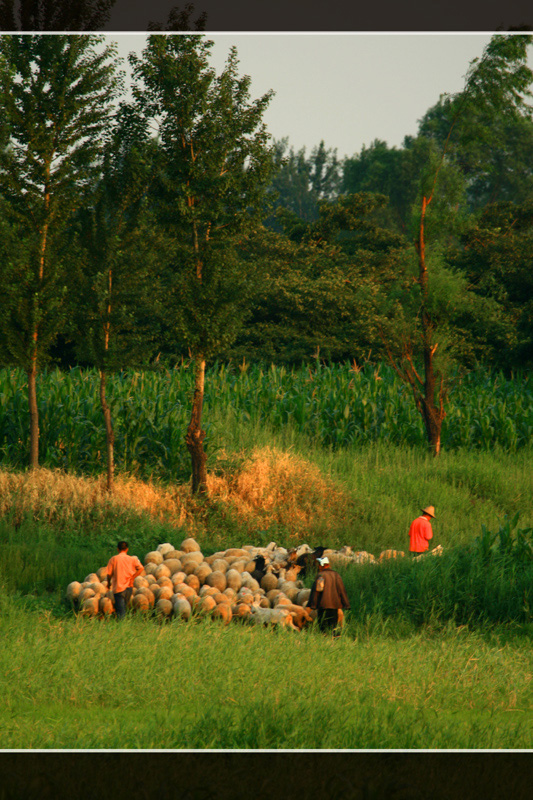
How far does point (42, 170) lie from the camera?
13.8 meters

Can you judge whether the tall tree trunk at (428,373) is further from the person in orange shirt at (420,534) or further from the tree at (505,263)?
the tree at (505,263)

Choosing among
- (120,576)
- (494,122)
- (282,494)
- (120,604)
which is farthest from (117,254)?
(494,122)

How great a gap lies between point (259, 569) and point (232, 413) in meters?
7.83

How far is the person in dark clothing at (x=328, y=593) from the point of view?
9.07 metres

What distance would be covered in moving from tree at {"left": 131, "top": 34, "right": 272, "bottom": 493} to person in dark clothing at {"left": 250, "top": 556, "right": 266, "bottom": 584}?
376 cm

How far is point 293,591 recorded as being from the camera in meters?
10.3

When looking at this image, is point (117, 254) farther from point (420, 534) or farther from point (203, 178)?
point (420, 534)

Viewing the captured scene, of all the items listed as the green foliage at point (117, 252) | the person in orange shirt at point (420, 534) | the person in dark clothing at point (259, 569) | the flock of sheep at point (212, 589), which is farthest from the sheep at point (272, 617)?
the green foliage at point (117, 252)

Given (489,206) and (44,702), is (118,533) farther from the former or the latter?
(489,206)

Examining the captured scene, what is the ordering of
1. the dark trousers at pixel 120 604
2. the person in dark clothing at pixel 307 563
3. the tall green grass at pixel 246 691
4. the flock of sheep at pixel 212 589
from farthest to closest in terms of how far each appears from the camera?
the person in dark clothing at pixel 307 563 → the flock of sheep at pixel 212 589 → the dark trousers at pixel 120 604 → the tall green grass at pixel 246 691

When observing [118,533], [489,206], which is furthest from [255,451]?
[489,206]

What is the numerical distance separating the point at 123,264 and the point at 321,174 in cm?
569

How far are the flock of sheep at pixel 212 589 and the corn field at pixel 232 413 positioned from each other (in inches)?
194

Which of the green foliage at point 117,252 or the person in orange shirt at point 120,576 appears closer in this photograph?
the person in orange shirt at point 120,576
